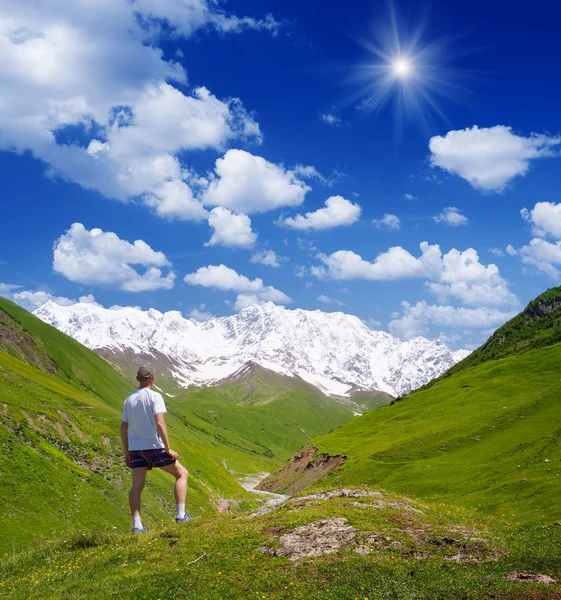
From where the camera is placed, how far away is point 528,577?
44.0ft

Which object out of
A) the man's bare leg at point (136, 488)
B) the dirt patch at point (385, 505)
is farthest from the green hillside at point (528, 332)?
the man's bare leg at point (136, 488)

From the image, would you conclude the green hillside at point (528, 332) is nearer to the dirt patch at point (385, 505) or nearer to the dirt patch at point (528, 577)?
the dirt patch at point (385, 505)

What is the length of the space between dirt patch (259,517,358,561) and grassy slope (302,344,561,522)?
88.8ft

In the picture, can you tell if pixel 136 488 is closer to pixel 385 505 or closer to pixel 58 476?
pixel 385 505

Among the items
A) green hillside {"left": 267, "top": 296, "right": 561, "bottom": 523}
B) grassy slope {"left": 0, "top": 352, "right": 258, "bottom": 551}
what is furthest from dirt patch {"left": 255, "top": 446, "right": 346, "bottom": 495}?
grassy slope {"left": 0, "top": 352, "right": 258, "bottom": 551}

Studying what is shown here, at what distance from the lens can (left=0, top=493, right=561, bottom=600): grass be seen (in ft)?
41.9

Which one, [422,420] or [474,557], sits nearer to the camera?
[474,557]

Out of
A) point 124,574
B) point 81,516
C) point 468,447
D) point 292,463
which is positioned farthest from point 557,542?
point 292,463

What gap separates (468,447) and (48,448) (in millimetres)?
64083

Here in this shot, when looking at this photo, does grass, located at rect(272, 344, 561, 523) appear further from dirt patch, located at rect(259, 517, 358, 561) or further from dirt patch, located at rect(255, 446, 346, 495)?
dirt patch, located at rect(259, 517, 358, 561)

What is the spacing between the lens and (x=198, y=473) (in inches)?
3127

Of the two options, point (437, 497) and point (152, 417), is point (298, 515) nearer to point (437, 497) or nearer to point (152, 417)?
point (152, 417)

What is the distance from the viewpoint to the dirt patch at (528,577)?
13047 mm

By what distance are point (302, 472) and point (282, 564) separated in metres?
115
